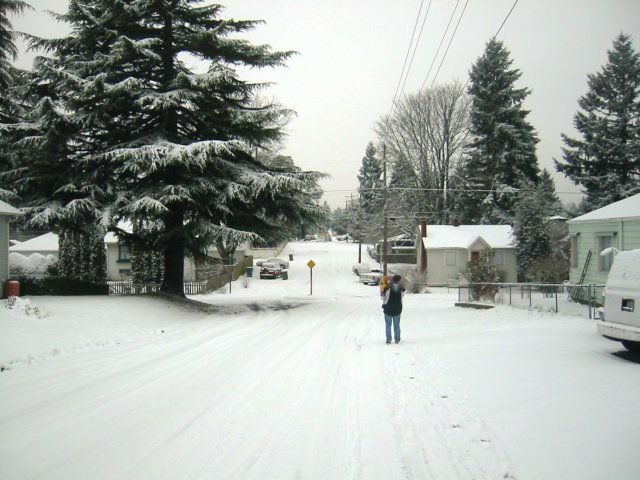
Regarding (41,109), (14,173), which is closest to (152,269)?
(14,173)

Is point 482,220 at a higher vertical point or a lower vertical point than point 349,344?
higher

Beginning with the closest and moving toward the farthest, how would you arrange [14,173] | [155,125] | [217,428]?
[217,428], [14,173], [155,125]

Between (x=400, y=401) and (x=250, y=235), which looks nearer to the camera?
(x=400, y=401)

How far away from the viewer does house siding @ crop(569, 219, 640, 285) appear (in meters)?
17.5

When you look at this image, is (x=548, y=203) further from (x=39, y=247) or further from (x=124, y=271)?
(x=39, y=247)

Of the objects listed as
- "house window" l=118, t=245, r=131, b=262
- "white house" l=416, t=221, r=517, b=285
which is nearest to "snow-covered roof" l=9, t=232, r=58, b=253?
"house window" l=118, t=245, r=131, b=262

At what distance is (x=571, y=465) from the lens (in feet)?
13.1

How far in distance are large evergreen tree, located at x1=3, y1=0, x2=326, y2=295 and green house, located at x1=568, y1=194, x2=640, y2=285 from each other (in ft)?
39.6

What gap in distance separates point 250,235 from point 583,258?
1544cm

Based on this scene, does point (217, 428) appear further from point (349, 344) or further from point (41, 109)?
point (41, 109)

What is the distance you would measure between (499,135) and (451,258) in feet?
46.0

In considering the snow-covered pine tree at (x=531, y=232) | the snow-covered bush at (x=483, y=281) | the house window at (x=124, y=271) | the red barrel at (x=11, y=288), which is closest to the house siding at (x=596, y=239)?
the snow-covered bush at (x=483, y=281)

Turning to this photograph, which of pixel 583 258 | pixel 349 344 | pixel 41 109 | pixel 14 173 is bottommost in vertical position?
pixel 349 344

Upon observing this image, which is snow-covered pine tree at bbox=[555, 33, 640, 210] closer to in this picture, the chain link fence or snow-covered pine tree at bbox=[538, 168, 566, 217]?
snow-covered pine tree at bbox=[538, 168, 566, 217]
